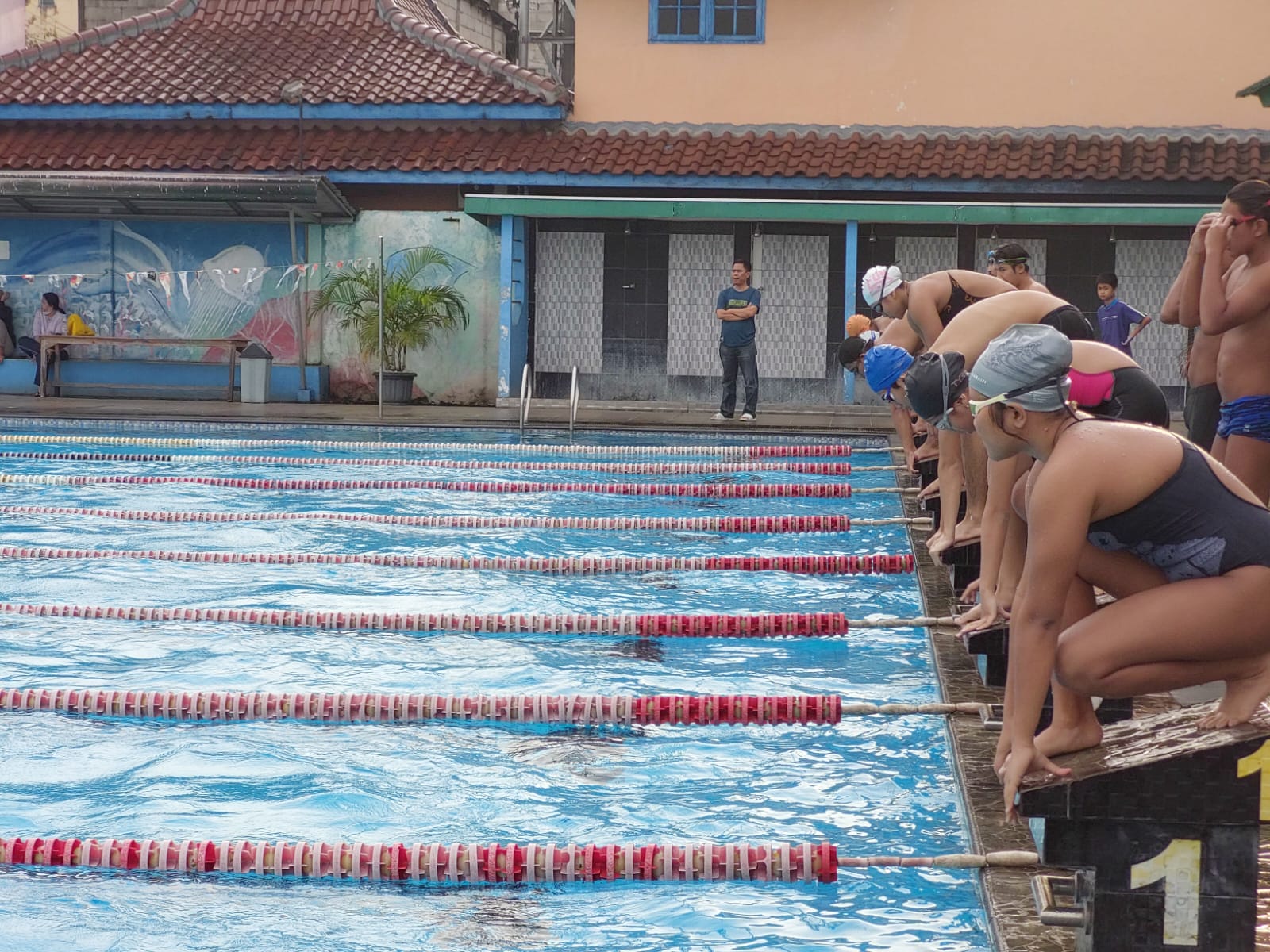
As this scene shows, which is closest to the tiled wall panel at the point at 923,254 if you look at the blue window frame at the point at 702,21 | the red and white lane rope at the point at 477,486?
the blue window frame at the point at 702,21

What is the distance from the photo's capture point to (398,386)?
756 inches

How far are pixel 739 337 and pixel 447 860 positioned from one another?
1283cm

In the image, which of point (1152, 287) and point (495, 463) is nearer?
point (495, 463)

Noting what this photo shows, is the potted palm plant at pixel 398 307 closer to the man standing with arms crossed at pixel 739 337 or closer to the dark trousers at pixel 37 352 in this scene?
the dark trousers at pixel 37 352

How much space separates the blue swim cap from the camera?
22.7 ft

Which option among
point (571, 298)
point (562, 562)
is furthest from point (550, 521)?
point (571, 298)

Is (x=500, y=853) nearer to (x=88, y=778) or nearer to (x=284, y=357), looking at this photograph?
(x=88, y=778)

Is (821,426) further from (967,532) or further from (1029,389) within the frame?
(1029,389)

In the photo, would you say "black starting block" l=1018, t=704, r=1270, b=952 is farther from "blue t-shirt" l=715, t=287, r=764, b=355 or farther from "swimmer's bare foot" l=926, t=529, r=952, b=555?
"blue t-shirt" l=715, t=287, r=764, b=355

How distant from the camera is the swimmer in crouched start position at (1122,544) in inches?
130

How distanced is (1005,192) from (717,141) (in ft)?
12.1

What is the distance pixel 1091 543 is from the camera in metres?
3.55

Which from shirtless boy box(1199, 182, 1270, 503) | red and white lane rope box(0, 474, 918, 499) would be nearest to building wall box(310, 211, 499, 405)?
red and white lane rope box(0, 474, 918, 499)

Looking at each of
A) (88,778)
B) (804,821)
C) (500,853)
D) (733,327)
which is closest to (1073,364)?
(804,821)
